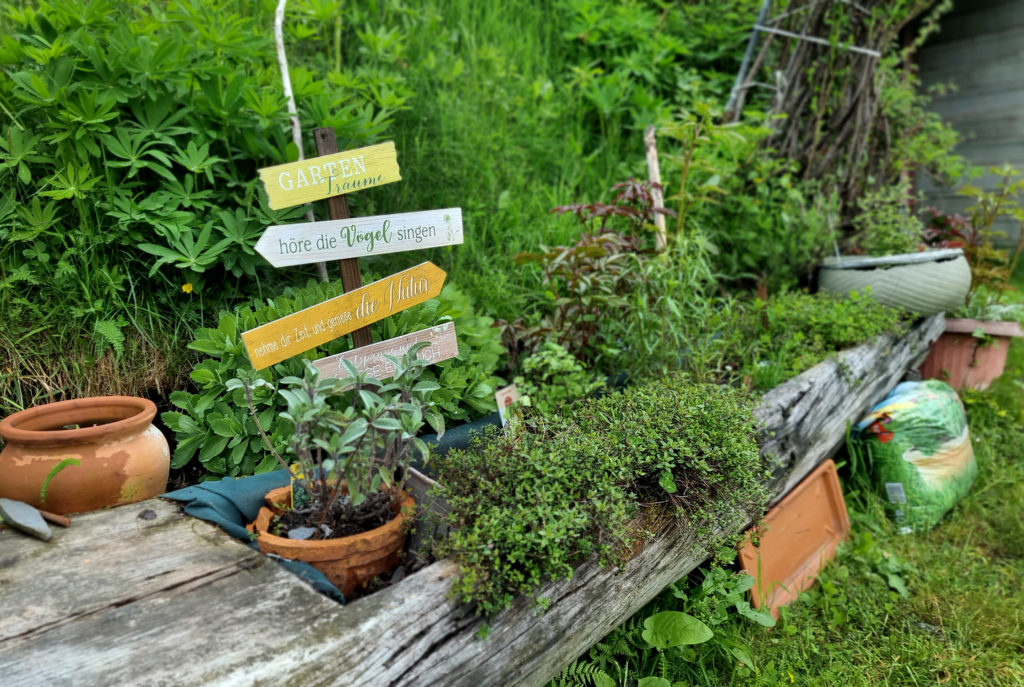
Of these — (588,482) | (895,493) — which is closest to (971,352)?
(895,493)

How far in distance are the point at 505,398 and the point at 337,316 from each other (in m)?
0.72

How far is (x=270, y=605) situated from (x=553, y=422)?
978mm

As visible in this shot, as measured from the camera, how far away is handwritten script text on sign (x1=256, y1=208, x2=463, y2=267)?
1.91m

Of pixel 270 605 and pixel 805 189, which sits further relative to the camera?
pixel 805 189

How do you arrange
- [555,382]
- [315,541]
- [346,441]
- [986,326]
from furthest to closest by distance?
[986,326] < [555,382] < [315,541] < [346,441]

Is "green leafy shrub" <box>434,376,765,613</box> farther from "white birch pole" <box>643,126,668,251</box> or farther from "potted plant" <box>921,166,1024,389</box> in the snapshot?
"potted plant" <box>921,166,1024,389</box>

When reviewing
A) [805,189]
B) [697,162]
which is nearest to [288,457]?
[697,162]

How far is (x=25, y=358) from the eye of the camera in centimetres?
230

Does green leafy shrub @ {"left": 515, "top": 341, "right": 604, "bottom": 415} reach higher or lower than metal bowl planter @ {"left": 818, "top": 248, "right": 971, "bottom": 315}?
higher

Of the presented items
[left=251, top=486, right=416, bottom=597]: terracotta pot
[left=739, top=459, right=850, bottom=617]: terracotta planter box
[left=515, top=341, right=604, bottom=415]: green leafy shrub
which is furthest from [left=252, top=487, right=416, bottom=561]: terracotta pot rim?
[left=739, top=459, right=850, bottom=617]: terracotta planter box

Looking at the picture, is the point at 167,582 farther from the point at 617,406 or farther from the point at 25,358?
the point at 617,406

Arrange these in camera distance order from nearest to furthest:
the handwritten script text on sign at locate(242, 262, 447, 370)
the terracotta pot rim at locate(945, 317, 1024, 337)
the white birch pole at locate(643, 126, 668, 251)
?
the handwritten script text on sign at locate(242, 262, 447, 370) → the white birch pole at locate(643, 126, 668, 251) → the terracotta pot rim at locate(945, 317, 1024, 337)

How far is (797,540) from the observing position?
2.71 metres

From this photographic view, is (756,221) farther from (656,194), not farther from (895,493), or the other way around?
(895,493)
